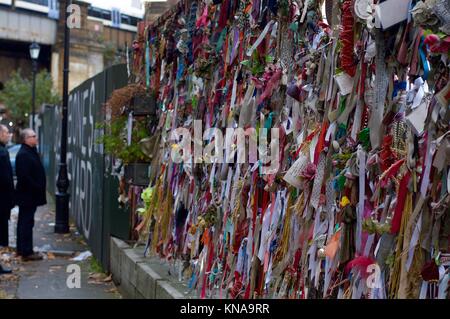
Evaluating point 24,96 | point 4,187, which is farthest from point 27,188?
point 24,96

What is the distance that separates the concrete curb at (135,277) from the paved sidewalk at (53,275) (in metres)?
0.22

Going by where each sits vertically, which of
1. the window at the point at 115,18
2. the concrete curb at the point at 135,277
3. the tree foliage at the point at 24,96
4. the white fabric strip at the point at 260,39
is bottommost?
the concrete curb at the point at 135,277

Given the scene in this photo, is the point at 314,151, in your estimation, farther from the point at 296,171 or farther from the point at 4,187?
the point at 4,187

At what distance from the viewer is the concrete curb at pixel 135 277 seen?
18.2 feet

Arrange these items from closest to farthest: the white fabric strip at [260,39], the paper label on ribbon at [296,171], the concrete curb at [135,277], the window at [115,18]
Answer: the paper label on ribbon at [296,171] < the white fabric strip at [260,39] < the concrete curb at [135,277] < the window at [115,18]

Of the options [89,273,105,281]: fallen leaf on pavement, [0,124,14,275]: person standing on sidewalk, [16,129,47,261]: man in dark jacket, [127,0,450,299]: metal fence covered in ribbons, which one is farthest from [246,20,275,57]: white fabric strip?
[16,129,47,261]: man in dark jacket

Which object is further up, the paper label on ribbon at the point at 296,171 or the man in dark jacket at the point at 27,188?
the paper label on ribbon at the point at 296,171

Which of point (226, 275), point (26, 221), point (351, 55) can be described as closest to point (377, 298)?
point (351, 55)

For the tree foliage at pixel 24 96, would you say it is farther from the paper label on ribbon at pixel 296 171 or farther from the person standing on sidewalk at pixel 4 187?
the paper label on ribbon at pixel 296 171

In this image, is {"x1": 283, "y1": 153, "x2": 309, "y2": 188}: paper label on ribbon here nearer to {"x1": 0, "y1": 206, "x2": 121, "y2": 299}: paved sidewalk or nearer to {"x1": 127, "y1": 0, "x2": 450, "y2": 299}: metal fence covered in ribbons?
{"x1": 127, "y1": 0, "x2": 450, "y2": 299}: metal fence covered in ribbons

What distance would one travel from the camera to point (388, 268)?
3.05 m

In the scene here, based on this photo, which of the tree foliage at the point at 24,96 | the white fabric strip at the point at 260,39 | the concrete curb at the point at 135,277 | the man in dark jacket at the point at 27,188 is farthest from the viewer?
the tree foliage at the point at 24,96

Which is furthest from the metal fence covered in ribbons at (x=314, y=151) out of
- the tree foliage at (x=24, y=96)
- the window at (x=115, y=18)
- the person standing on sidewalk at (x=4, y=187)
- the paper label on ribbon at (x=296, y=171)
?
the tree foliage at (x=24, y=96)

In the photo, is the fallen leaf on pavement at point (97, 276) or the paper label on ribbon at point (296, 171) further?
the fallen leaf on pavement at point (97, 276)
